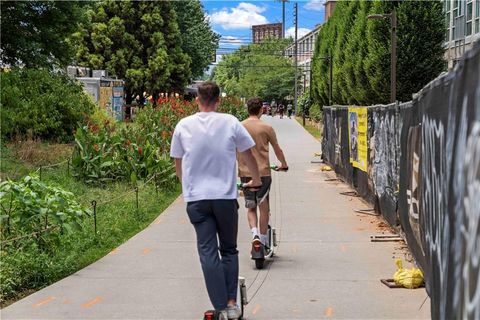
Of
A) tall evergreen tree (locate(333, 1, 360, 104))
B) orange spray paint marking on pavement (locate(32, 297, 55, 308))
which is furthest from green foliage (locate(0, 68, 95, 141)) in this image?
tall evergreen tree (locate(333, 1, 360, 104))

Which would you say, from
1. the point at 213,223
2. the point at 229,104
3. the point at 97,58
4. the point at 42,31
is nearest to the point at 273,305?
the point at 213,223

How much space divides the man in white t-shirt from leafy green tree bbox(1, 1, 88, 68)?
1867 centimetres

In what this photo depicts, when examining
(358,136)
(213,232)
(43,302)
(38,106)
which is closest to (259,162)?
(43,302)

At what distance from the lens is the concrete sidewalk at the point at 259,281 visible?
577cm

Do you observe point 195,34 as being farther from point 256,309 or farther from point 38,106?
point 256,309

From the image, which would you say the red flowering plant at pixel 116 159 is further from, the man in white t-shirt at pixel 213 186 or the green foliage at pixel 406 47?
the green foliage at pixel 406 47

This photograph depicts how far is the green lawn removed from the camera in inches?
261

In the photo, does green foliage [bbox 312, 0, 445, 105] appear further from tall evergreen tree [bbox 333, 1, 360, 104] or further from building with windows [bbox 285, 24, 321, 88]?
building with windows [bbox 285, 24, 321, 88]

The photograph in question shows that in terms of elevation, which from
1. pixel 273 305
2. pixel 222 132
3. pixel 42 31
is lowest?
pixel 273 305

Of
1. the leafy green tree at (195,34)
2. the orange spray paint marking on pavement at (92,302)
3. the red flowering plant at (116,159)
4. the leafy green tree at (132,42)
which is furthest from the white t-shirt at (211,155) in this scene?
the leafy green tree at (195,34)

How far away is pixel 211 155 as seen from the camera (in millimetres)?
4770

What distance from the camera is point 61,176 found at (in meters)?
14.8

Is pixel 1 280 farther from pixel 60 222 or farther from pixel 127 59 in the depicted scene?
pixel 127 59

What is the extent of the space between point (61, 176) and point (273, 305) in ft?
31.9
